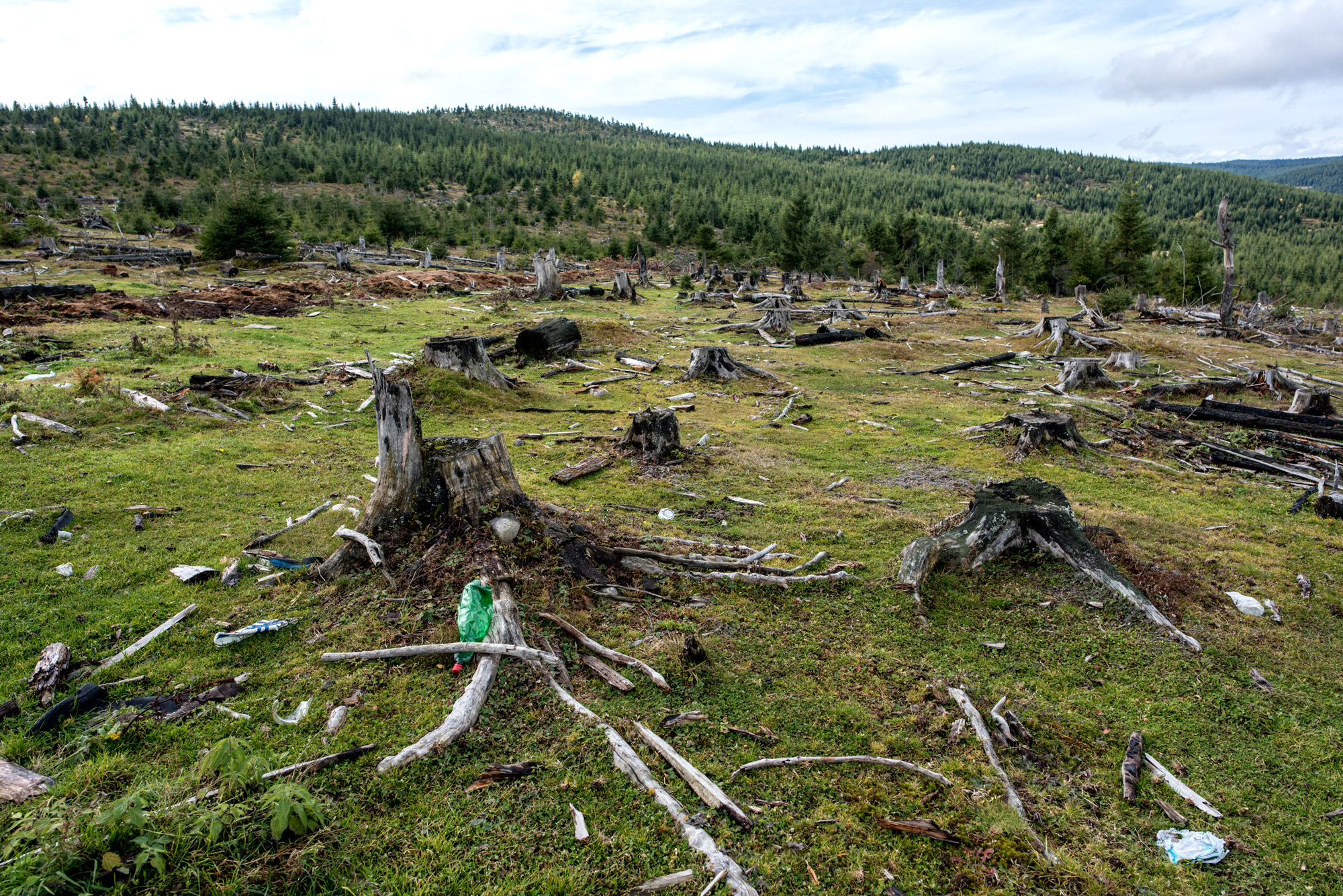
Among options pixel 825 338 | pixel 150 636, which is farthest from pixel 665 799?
pixel 825 338

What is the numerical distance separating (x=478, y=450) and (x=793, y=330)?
888 inches

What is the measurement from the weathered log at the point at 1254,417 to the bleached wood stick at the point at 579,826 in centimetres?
1617

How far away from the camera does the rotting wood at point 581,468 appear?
9.75 m

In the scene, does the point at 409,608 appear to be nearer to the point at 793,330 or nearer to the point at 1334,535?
the point at 1334,535

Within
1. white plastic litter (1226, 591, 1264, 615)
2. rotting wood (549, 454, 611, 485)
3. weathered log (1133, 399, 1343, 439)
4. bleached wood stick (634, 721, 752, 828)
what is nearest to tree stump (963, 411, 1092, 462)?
weathered log (1133, 399, 1343, 439)

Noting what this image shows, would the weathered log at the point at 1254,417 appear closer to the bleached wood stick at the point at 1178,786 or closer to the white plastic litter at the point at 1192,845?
the bleached wood stick at the point at 1178,786

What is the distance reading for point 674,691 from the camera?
488 cm

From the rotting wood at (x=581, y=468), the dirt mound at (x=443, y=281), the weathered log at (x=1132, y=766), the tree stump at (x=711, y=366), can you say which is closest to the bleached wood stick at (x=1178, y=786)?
the weathered log at (x=1132, y=766)

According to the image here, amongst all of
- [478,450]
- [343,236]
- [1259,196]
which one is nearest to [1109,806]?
[478,450]

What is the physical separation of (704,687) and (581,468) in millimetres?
5650

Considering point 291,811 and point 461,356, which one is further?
point 461,356

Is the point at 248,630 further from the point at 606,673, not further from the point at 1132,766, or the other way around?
the point at 1132,766

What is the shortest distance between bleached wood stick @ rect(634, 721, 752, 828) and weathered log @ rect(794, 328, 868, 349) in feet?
71.2

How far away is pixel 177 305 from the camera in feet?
73.3
